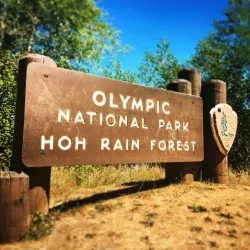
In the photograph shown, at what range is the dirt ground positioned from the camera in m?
3.11

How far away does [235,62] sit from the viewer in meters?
14.1

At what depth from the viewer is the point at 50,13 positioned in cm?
1769

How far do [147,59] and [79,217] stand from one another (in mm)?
16053

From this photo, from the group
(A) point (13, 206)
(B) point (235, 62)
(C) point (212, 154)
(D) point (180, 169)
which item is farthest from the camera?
(B) point (235, 62)

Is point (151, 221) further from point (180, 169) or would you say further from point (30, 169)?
point (180, 169)

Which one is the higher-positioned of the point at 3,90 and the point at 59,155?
the point at 3,90

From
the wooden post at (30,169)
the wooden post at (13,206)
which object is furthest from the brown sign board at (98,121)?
the wooden post at (13,206)

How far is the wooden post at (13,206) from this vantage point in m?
3.04

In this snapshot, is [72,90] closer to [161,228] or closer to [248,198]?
[161,228]

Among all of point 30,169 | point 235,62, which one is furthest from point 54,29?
point 30,169

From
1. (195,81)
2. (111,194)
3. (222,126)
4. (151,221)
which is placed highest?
(195,81)

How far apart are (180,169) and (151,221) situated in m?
2.22

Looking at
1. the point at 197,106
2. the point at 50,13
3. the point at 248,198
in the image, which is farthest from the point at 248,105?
the point at 50,13

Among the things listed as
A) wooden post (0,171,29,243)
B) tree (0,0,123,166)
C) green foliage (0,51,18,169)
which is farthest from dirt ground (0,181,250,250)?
tree (0,0,123,166)
